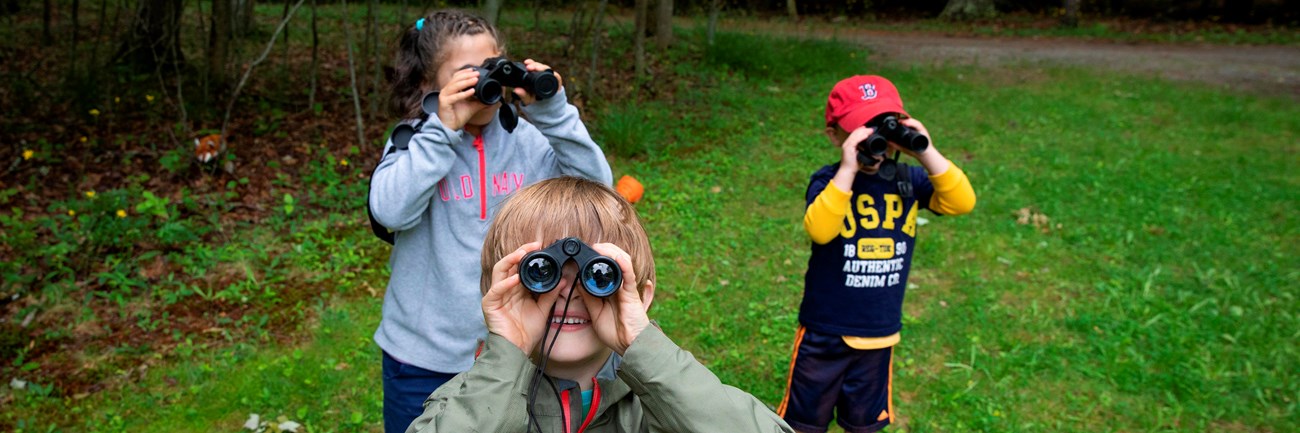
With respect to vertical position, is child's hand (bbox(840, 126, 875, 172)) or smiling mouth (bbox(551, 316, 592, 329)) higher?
child's hand (bbox(840, 126, 875, 172))

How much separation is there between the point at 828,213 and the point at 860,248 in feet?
0.64

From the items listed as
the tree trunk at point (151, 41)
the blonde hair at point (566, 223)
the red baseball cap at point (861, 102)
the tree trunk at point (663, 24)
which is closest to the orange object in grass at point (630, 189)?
the red baseball cap at point (861, 102)

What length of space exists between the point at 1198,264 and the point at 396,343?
4927mm

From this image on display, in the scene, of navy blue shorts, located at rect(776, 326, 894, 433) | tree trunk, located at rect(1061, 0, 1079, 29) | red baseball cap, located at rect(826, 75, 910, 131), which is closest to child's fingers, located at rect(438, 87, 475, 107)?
red baseball cap, located at rect(826, 75, 910, 131)

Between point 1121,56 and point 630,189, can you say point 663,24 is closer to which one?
point 630,189

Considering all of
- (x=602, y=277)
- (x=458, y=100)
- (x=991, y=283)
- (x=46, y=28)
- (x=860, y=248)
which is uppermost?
(x=458, y=100)

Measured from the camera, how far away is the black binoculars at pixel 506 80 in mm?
1913

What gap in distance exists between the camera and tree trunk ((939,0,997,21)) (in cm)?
1789

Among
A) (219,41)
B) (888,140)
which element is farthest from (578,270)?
(219,41)

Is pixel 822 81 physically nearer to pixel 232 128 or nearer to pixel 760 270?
pixel 760 270

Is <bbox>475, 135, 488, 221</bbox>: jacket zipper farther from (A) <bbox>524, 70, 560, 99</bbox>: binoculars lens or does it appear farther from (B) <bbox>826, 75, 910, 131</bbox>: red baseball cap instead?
(B) <bbox>826, 75, 910, 131</bbox>: red baseball cap

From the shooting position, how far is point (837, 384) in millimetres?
2711

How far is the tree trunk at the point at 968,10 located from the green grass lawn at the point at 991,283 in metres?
9.76

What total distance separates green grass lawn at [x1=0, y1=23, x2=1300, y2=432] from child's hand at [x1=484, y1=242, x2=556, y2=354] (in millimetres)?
2284
